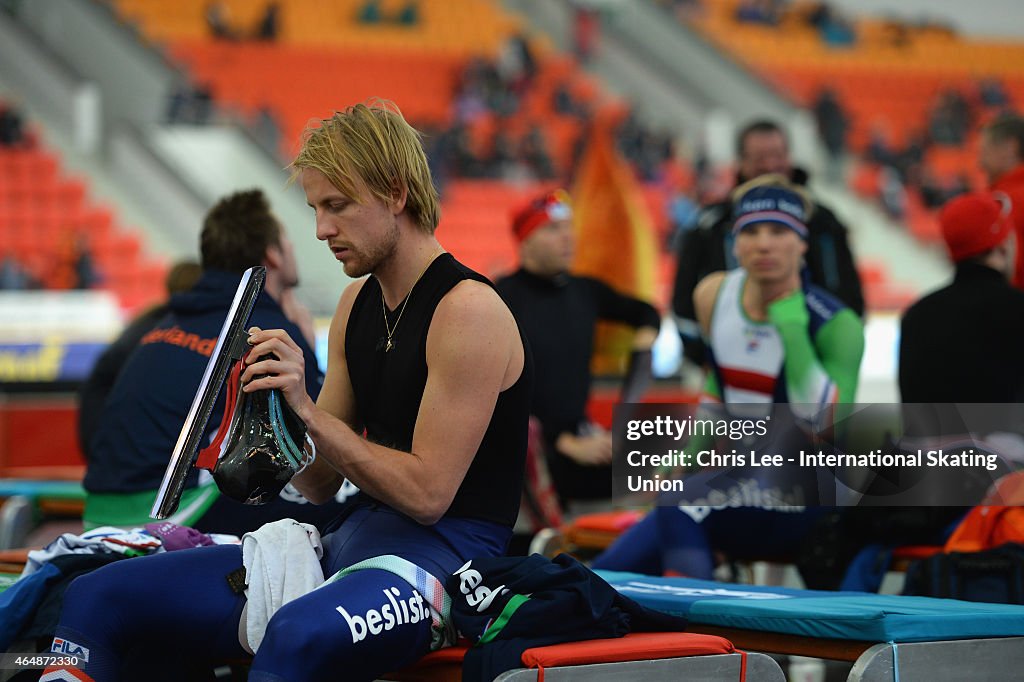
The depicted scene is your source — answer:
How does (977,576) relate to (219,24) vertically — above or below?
below

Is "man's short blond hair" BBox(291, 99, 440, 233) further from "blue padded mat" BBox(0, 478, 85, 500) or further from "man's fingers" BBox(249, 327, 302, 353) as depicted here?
"blue padded mat" BBox(0, 478, 85, 500)

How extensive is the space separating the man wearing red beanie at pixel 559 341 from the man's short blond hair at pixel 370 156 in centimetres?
306

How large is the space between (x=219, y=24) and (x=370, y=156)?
67.0 ft

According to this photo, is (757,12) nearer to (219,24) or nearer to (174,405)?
(219,24)

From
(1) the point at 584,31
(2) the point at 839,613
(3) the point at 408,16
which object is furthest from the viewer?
(3) the point at 408,16

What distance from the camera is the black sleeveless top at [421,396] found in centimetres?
257

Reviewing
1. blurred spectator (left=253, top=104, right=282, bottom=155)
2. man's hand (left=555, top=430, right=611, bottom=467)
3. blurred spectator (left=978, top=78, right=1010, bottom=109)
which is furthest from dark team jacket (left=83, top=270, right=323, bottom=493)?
blurred spectator (left=978, top=78, right=1010, bottom=109)

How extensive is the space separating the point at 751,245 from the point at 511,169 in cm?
1586

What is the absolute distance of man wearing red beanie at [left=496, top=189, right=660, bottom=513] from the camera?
5.68 metres

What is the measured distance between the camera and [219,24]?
2198 centimetres

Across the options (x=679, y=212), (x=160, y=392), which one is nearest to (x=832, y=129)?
(x=679, y=212)

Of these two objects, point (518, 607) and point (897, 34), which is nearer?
point (518, 607)

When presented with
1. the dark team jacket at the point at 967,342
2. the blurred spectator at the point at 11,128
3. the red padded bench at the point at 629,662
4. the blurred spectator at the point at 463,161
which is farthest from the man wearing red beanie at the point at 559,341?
the blurred spectator at the point at 463,161

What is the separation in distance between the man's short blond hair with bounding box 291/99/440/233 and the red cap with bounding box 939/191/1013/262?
210 cm
